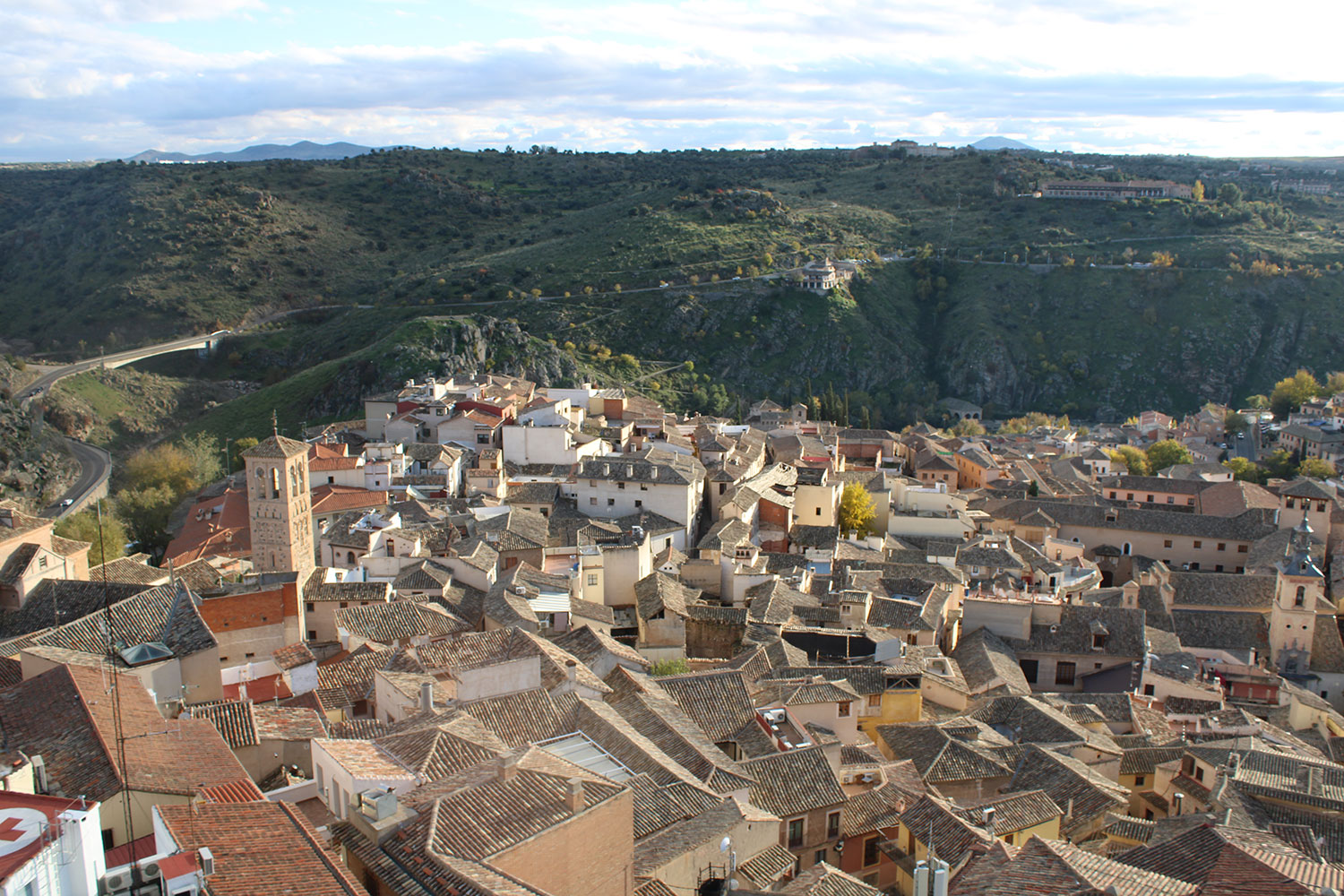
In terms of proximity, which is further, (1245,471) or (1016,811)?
(1245,471)

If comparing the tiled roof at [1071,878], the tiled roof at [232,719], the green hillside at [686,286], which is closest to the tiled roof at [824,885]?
the tiled roof at [1071,878]

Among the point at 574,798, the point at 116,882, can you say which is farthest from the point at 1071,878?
the point at 116,882

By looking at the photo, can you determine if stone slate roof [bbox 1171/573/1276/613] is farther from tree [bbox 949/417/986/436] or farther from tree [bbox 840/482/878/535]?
tree [bbox 949/417/986/436]

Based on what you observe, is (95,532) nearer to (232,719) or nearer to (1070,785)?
(232,719)

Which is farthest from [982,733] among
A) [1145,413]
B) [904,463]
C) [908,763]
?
[1145,413]

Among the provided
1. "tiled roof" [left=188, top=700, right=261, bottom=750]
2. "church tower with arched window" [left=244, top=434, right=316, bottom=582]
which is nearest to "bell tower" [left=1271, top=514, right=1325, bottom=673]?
"church tower with arched window" [left=244, top=434, right=316, bottom=582]

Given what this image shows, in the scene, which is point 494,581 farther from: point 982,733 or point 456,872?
point 456,872
